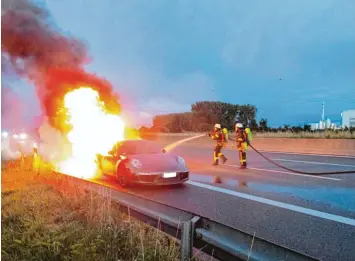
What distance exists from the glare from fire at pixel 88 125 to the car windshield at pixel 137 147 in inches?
120

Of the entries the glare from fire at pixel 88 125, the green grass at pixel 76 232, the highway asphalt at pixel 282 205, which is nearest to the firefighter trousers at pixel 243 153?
the highway asphalt at pixel 282 205

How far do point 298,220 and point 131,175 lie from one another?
4.62 meters

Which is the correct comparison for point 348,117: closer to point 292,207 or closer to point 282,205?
point 282,205

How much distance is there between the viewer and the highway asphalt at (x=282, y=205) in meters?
5.15

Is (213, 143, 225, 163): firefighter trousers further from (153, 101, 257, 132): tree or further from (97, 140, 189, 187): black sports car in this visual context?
(153, 101, 257, 132): tree

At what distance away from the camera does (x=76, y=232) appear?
4.73 m

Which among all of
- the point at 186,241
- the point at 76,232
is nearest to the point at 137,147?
the point at 76,232

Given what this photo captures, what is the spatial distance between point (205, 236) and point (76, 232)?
2.11m

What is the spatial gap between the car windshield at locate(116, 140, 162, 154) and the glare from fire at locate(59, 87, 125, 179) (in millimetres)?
3040

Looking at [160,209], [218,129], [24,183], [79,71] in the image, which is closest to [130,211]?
[160,209]

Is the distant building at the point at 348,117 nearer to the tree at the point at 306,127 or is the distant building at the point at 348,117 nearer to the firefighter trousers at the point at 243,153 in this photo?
the tree at the point at 306,127

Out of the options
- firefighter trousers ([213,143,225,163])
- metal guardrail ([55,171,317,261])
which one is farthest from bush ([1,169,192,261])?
firefighter trousers ([213,143,225,163])

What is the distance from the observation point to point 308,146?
22.7 metres

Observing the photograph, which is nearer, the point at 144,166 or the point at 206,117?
the point at 144,166
